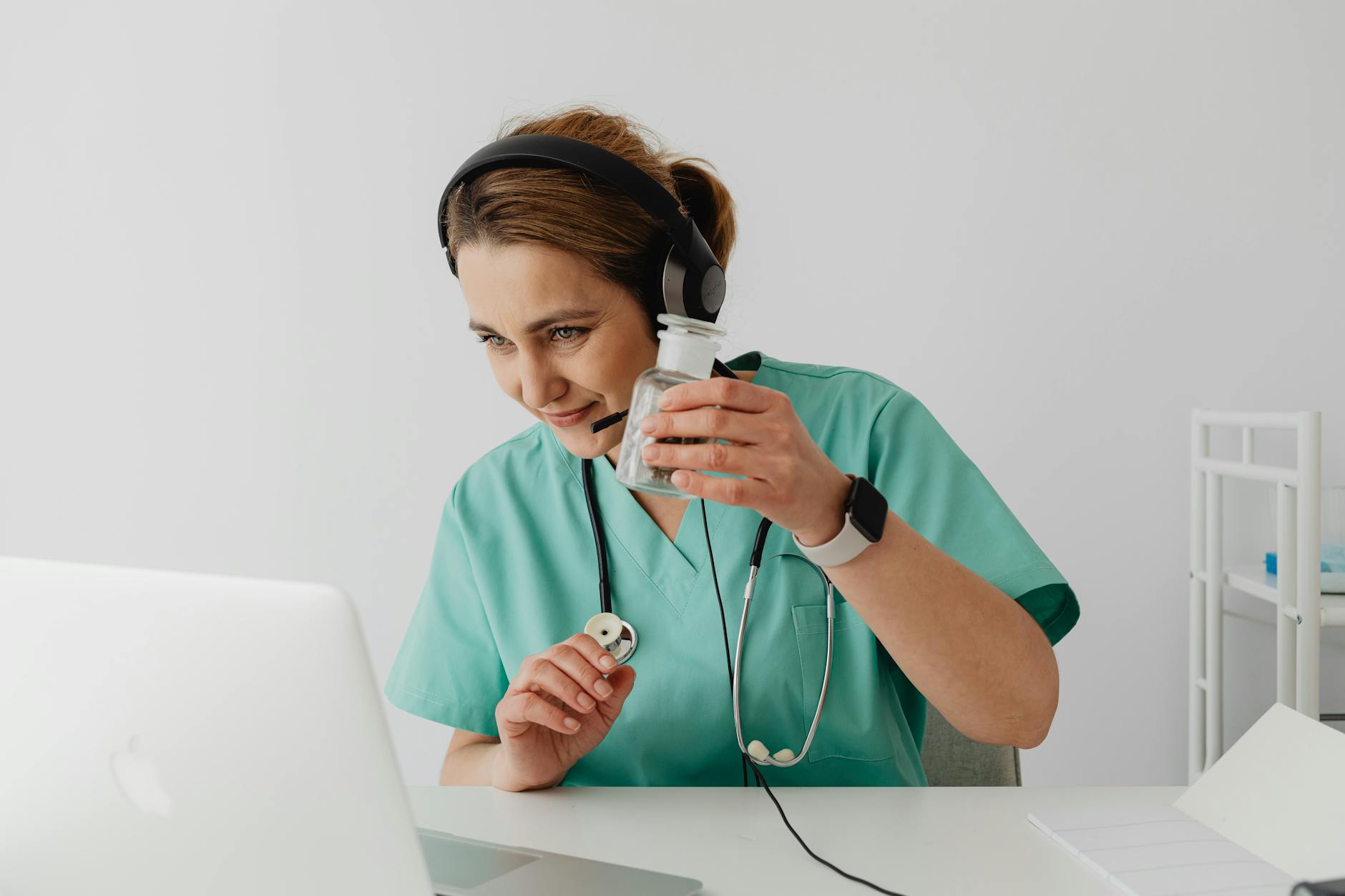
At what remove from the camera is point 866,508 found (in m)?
0.81

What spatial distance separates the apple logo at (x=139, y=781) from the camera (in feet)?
1.78

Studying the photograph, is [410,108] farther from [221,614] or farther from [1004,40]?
[221,614]

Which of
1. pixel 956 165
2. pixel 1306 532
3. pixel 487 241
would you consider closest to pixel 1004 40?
pixel 956 165

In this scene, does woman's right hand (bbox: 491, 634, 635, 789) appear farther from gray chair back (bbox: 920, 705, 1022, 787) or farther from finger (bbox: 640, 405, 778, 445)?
gray chair back (bbox: 920, 705, 1022, 787)

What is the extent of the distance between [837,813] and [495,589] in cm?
45

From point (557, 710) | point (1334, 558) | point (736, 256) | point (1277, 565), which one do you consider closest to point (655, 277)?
point (557, 710)

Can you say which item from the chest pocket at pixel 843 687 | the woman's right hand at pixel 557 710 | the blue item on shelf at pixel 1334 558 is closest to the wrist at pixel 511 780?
the woman's right hand at pixel 557 710

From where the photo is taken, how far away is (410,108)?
2.17 m

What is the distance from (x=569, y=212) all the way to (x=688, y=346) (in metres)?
0.29

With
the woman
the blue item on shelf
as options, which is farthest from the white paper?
the blue item on shelf

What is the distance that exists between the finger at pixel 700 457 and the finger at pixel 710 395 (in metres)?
0.03

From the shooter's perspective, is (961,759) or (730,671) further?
(961,759)

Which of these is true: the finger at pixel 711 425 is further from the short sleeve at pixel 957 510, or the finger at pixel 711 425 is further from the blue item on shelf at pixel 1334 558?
the blue item on shelf at pixel 1334 558

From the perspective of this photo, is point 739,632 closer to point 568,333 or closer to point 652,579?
point 652,579
